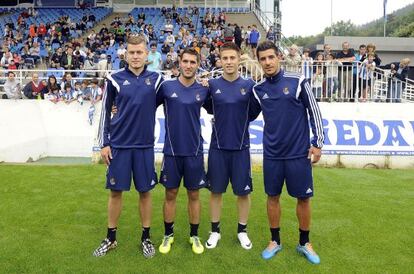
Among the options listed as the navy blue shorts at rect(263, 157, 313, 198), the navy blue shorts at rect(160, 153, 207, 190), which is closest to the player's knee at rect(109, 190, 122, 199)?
the navy blue shorts at rect(160, 153, 207, 190)

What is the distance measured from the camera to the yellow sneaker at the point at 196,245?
4395mm

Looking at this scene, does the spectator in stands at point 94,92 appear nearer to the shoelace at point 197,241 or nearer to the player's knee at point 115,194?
the player's knee at point 115,194

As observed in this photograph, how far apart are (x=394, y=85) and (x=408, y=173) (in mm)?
2767

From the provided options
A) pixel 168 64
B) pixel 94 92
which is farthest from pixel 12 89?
pixel 168 64

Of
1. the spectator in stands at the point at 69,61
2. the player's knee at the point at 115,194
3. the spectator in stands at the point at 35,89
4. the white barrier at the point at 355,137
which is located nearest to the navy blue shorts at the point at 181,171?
the player's knee at the point at 115,194

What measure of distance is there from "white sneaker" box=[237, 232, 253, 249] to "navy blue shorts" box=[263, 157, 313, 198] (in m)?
0.65

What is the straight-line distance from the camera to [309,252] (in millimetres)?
4262

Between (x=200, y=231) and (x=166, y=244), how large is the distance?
26.7 inches

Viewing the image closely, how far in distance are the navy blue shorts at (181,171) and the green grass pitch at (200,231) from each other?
71cm

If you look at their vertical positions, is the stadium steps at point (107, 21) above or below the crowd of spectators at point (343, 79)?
above

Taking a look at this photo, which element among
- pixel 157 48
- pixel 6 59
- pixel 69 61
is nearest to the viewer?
pixel 69 61

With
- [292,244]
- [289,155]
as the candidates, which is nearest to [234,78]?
[289,155]

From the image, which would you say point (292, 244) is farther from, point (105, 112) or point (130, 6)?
point (130, 6)

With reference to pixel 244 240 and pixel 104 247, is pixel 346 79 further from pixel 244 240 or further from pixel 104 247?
pixel 104 247
